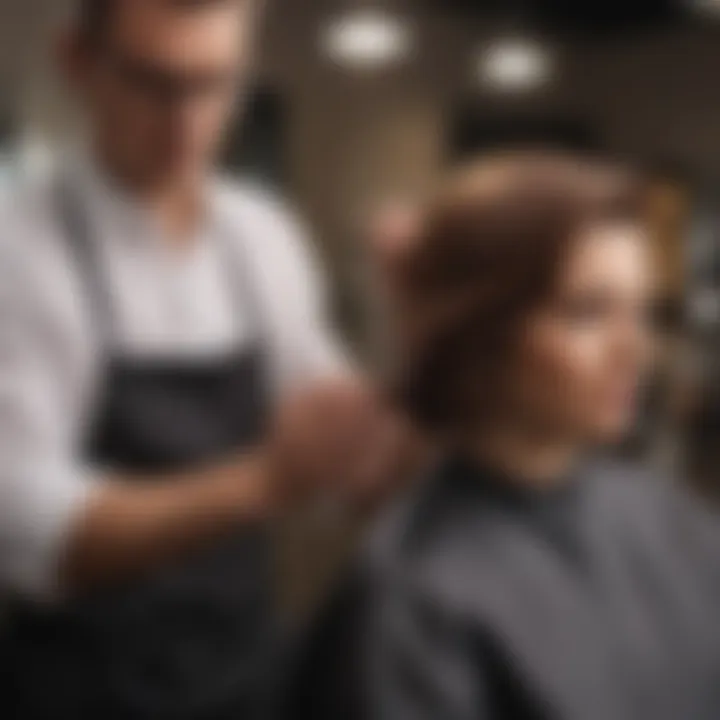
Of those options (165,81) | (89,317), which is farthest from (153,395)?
(165,81)

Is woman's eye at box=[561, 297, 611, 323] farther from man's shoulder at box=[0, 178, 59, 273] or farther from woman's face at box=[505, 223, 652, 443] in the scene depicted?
man's shoulder at box=[0, 178, 59, 273]

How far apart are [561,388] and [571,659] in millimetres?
129

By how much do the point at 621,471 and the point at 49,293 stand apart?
0.30 metres

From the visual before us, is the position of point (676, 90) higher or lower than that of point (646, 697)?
higher

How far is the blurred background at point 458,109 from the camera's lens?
1.93 ft

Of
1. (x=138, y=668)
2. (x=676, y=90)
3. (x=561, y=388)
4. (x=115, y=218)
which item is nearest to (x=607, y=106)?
(x=676, y=90)

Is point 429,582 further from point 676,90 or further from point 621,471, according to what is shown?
point 676,90

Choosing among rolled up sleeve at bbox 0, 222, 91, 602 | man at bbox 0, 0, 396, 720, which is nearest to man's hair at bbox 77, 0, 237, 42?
man at bbox 0, 0, 396, 720

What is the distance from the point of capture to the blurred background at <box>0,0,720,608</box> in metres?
0.59

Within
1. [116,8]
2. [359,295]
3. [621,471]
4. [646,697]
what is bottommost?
[646,697]

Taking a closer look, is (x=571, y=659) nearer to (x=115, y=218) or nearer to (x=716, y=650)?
(x=716, y=650)

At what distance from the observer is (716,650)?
1.99 feet

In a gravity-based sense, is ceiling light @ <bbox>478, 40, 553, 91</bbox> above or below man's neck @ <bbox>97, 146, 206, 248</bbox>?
above

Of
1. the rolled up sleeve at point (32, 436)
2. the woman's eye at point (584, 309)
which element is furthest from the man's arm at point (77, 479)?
the woman's eye at point (584, 309)
